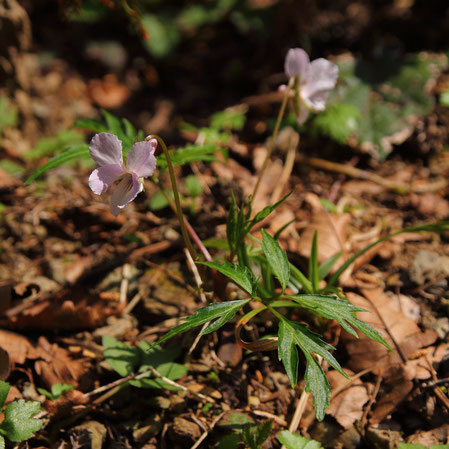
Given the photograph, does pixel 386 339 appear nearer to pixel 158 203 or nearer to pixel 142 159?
pixel 142 159

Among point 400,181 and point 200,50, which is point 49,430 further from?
point 200,50

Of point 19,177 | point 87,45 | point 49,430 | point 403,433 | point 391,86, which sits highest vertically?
point 87,45

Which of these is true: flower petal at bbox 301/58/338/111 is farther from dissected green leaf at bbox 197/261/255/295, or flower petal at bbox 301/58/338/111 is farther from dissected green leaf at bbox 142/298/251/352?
dissected green leaf at bbox 142/298/251/352

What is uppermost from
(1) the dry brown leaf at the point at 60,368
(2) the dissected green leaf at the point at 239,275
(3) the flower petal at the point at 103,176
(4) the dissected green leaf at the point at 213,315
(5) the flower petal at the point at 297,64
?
(5) the flower petal at the point at 297,64

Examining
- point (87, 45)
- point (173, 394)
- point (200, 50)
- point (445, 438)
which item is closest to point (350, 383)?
point (445, 438)

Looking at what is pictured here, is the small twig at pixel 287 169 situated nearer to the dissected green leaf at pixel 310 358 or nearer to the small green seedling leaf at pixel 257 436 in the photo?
the dissected green leaf at pixel 310 358

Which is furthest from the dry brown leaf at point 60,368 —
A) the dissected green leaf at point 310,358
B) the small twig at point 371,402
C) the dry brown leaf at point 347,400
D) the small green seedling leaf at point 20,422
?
the small twig at point 371,402
